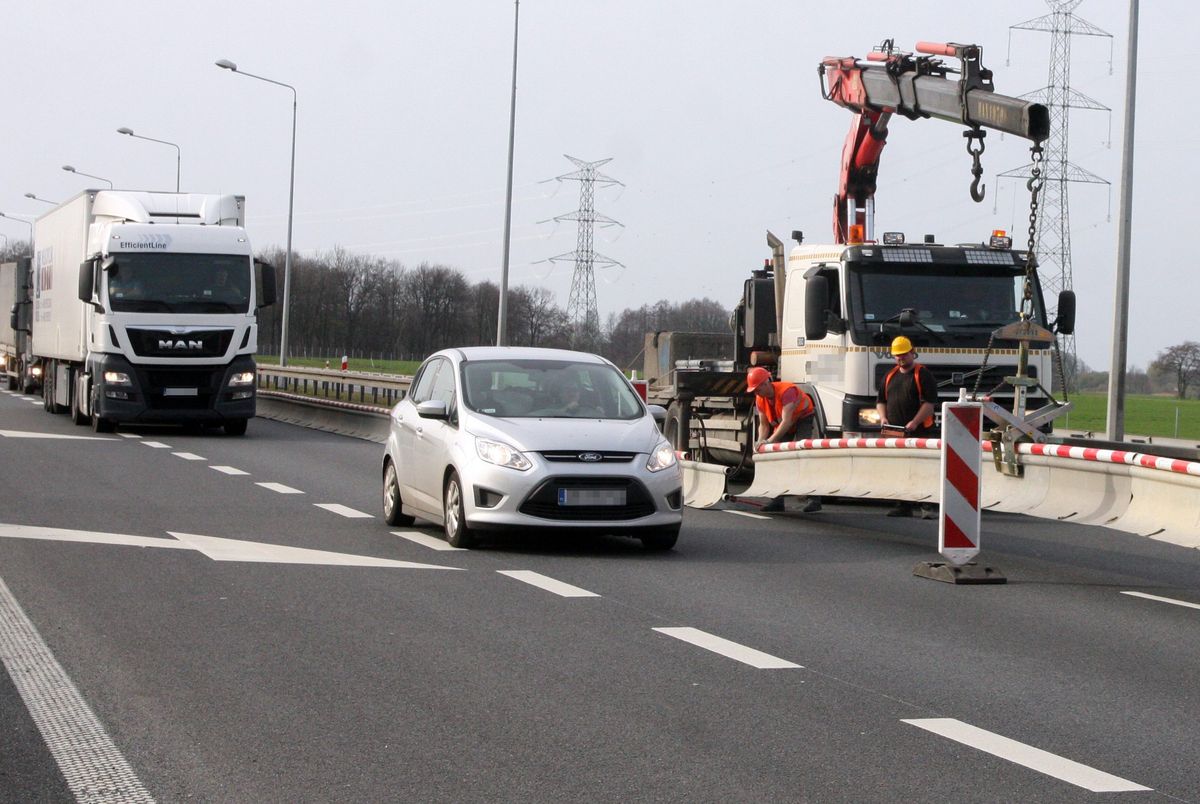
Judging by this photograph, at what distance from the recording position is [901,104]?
56.9ft

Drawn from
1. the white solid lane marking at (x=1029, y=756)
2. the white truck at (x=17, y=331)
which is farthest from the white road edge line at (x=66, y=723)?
the white truck at (x=17, y=331)

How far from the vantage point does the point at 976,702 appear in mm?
7008

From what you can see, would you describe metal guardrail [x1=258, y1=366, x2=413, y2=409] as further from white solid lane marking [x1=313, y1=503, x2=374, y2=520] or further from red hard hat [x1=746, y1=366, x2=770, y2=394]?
red hard hat [x1=746, y1=366, x2=770, y2=394]

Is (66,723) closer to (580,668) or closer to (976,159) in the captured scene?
(580,668)

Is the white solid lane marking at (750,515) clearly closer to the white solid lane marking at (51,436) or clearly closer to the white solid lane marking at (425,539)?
the white solid lane marking at (425,539)

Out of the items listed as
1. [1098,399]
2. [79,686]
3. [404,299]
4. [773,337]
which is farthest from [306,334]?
[79,686]

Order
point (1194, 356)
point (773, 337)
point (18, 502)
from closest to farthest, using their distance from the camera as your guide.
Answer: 1. point (18, 502)
2. point (773, 337)
3. point (1194, 356)

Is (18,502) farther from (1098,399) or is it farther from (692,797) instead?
(1098,399)

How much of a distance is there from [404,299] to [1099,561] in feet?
337

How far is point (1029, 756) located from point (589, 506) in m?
6.11

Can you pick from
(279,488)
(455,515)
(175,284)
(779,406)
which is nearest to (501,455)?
(455,515)

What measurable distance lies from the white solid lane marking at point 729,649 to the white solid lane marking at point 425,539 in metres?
3.86

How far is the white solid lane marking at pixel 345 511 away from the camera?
14.5 metres

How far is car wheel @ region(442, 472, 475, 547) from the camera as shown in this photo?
12.1 m
